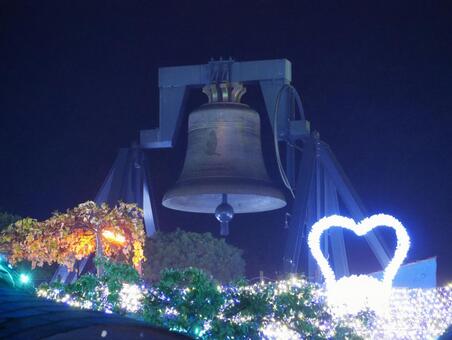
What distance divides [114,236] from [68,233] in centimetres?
73

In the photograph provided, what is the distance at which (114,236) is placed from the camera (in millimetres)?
17281

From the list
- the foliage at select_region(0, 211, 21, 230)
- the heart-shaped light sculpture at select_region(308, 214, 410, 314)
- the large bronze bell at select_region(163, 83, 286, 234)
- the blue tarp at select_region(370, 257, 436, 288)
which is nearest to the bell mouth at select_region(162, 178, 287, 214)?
the large bronze bell at select_region(163, 83, 286, 234)

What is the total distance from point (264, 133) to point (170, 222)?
4972mm

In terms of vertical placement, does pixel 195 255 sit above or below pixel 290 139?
below

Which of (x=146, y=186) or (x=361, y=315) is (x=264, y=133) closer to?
(x=146, y=186)

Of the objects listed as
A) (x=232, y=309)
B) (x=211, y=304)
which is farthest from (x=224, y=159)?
(x=211, y=304)

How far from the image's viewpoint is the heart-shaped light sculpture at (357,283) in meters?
12.8

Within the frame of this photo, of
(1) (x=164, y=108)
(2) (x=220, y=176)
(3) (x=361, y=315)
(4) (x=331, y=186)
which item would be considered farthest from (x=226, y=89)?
(3) (x=361, y=315)

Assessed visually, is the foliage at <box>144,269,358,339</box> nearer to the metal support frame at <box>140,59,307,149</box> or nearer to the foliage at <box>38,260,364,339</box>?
the foliage at <box>38,260,364,339</box>

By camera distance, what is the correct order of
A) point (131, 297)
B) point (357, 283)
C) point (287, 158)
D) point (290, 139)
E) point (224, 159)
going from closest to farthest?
point (131, 297) → point (357, 283) → point (224, 159) → point (290, 139) → point (287, 158)

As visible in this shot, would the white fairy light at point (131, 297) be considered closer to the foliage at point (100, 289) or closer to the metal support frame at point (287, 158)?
the foliage at point (100, 289)

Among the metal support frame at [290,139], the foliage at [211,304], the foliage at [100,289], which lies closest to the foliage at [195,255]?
the metal support frame at [290,139]

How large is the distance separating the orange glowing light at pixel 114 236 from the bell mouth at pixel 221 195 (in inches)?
40.6

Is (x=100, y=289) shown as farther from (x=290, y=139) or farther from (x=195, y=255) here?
(x=195, y=255)
